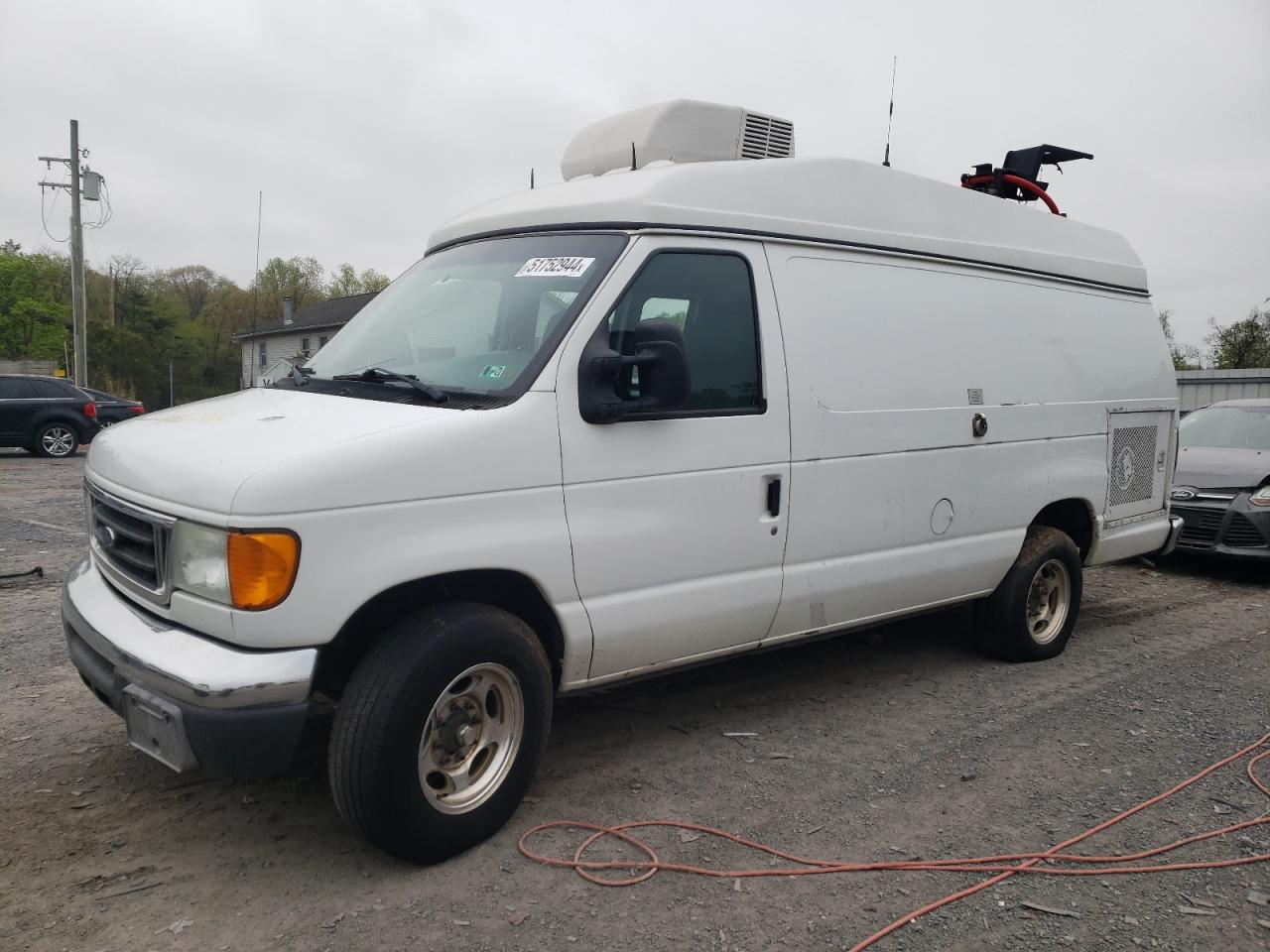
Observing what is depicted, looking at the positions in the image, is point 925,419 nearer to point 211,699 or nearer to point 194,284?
point 211,699

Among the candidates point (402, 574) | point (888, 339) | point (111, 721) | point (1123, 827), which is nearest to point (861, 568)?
point (888, 339)

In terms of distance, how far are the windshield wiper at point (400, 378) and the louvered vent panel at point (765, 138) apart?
2134 millimetres

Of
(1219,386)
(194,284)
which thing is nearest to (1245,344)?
(1219,386)

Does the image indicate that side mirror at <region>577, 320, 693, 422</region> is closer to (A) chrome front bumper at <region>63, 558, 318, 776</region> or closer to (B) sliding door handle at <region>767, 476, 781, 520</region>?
(B) sliding door handle at <region>767, 476, 781, 520</region>

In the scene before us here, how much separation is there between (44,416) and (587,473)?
17.8 metres

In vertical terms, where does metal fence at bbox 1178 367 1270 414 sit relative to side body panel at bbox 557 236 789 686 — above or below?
above

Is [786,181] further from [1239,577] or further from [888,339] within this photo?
[1239,577]

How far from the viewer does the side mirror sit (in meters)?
3.50

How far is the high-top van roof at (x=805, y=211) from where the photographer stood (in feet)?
13.2

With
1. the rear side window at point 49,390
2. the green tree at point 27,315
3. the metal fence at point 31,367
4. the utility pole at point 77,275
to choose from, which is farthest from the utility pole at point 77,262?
the green tree at point 27,315

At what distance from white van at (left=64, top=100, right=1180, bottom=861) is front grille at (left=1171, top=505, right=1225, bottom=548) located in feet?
12.0

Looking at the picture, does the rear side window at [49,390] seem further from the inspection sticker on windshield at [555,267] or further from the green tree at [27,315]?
the green tree at [27,315]

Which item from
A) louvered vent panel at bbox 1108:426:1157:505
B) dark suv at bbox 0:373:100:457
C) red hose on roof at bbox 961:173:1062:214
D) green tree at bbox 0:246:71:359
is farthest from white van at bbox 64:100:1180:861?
green tree at bbox 0:246:71:359

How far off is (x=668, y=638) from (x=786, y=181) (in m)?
2.10
